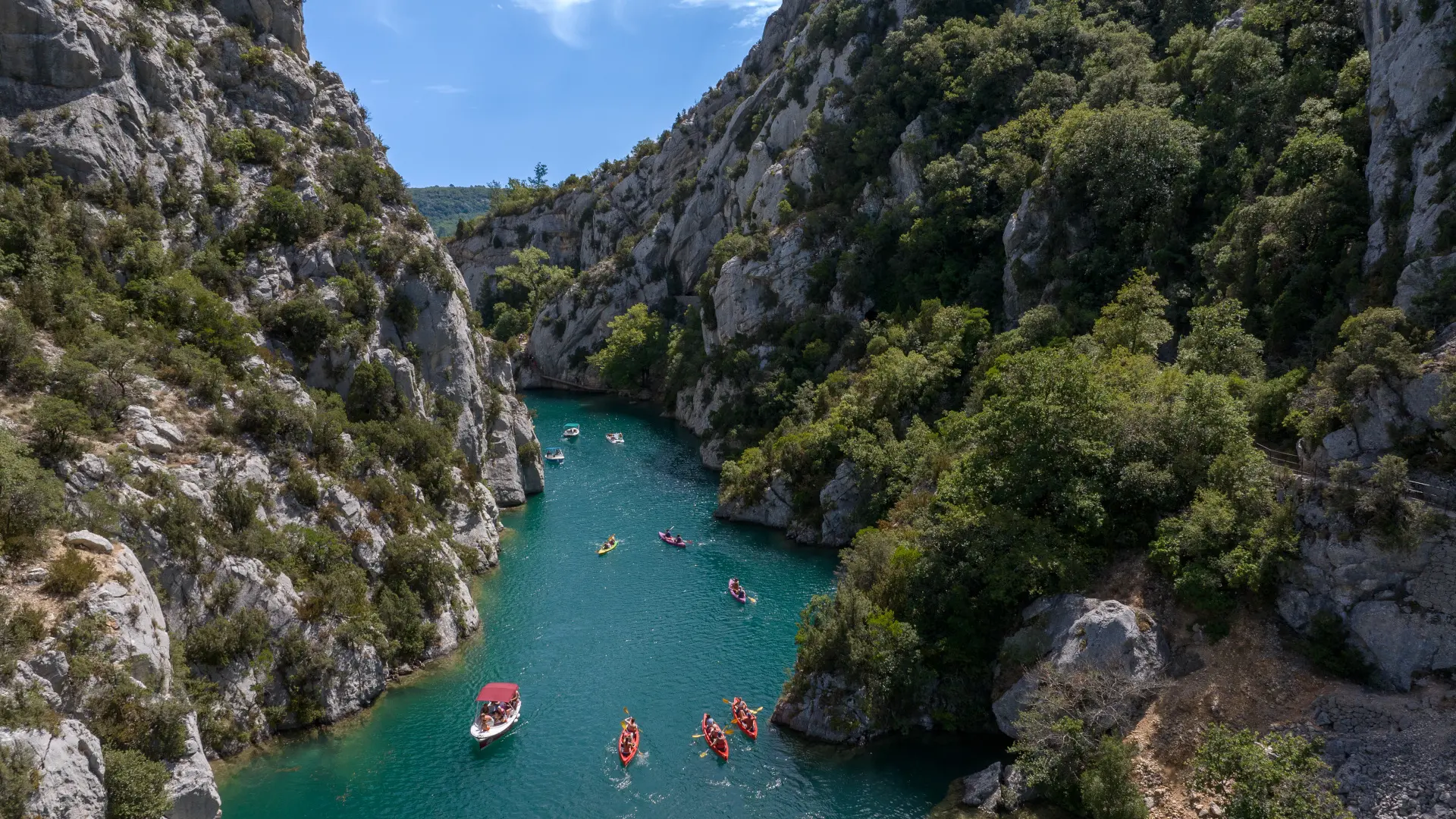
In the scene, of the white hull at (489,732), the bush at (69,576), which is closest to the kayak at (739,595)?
the white hull at (489,732)

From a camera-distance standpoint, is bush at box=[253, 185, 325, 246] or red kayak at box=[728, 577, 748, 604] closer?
red kayak at box=[728, 577, 748, 604]

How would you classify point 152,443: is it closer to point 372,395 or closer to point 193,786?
point 372,395

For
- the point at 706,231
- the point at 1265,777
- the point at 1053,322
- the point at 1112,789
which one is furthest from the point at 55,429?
the point at 706,231

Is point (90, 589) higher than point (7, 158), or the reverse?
point (7, 158)

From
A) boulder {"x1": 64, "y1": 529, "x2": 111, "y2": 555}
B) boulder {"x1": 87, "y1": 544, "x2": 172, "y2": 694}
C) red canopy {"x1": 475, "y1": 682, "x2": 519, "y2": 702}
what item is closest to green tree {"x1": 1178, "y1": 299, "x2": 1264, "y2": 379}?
red canopy {"x1": 475, "y1": 682, "x2": 519, "y2": 702}

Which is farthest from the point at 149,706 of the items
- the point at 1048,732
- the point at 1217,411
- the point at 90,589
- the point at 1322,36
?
the point at 1322,36

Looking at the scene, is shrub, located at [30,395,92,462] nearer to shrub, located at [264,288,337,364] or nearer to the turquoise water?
the turquoise water

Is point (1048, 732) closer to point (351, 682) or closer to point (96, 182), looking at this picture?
point (351, 682)
